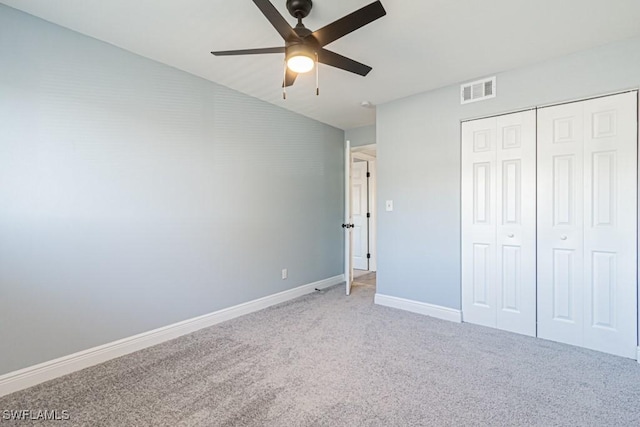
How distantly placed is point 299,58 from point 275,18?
0.86 ft

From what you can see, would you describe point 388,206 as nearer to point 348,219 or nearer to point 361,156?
point 348,219

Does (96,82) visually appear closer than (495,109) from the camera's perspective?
Yes

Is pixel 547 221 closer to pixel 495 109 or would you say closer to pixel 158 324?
pixel 495 109

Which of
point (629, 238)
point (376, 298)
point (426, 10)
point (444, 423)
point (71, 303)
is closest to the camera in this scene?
point (444, 423)

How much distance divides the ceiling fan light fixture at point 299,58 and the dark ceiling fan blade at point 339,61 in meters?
0.10

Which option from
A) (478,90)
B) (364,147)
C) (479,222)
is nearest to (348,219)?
(364,147)

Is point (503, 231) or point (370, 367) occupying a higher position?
point (503, 231)

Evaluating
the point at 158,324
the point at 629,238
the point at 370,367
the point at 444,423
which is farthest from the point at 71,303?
the point at 629,238

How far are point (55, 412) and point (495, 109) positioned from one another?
4046 millimetres

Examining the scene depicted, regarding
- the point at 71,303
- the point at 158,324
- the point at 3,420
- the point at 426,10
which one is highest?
the point at 426,10

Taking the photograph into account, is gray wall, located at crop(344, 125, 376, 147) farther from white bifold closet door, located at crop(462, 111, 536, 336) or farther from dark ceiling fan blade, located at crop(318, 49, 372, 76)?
dark ceiling fan blade, located at crop(318, 49, 372, 76)

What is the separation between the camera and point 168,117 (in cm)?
270

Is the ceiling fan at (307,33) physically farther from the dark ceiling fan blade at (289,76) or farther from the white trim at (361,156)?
the white trim at (361,156)

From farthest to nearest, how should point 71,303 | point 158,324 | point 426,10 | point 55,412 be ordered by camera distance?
point 158,324, point 71,303, point 426,10, point 55,412
